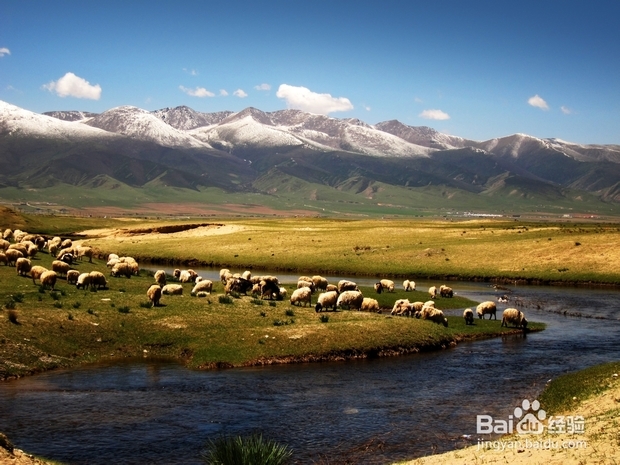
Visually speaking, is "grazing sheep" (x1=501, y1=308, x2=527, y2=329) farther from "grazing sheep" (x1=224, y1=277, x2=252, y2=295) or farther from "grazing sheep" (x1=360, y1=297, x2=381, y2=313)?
"grazing sheep" (x1=224, y1=277, x2=252, y2=295)

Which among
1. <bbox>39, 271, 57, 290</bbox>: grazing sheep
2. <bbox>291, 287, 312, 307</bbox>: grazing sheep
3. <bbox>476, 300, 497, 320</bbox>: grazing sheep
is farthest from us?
<bbox>476, 300, 497, 320</bbox>: grazing sheep

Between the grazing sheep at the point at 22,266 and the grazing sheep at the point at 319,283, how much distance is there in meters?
24.2

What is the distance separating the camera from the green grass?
24.3m

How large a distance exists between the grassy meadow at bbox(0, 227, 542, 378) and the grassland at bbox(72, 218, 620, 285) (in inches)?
1393

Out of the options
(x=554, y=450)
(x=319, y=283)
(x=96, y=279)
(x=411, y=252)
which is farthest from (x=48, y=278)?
(x=411, y=252)

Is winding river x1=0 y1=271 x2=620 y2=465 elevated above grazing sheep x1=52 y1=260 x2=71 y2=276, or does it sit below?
below

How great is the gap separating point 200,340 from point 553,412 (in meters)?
19.0

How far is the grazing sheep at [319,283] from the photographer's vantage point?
5727 cm

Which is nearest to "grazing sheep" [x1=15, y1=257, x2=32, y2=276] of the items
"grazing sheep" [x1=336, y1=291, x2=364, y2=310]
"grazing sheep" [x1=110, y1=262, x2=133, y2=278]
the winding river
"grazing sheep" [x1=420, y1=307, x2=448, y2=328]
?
"grazing sheep" [x1=110, y1=262, x2=133, y2=278]

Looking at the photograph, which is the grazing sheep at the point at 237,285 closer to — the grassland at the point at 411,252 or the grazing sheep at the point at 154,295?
the grazing sheep at the point at 154,295

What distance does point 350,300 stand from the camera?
45.9 meters

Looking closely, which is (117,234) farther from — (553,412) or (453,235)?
(553,412)

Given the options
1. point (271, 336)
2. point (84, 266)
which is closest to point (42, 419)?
point (271, 336)

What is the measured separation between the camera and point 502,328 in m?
43.8
